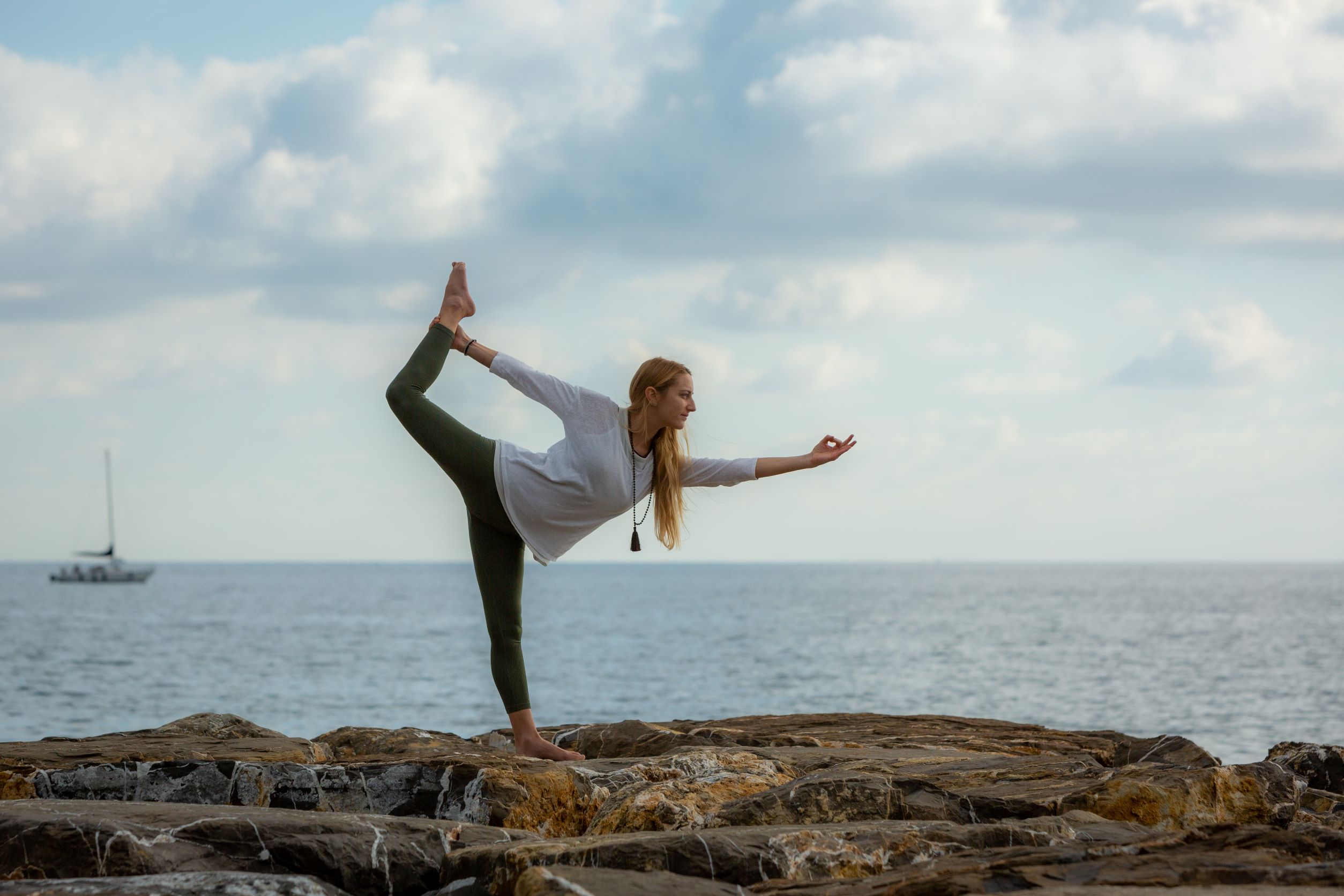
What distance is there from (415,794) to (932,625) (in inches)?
2671

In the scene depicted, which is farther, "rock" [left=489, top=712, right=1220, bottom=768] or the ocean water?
the ocean water

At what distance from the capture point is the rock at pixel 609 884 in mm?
3408

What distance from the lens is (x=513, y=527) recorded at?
258 inches

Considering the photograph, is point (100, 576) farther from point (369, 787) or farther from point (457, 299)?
point (369, 787)

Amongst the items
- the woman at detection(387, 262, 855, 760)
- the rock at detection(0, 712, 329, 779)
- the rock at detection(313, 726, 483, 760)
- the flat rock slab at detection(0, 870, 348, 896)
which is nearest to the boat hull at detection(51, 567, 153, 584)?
the rock at detection(0, 712, 329, 779)

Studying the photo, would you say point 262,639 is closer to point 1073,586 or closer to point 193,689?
point 193,689

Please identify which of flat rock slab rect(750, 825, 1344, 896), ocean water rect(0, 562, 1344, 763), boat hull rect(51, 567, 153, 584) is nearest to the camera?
flat rock slab rect(750, 825, 1344, 896)

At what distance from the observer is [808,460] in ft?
21.5

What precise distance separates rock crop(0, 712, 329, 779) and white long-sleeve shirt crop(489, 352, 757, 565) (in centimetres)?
165

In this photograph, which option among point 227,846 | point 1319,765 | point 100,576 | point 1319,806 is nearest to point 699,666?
point 1319,765

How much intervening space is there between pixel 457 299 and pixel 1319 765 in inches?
205

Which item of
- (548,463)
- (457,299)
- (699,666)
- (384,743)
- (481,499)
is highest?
(457,299)

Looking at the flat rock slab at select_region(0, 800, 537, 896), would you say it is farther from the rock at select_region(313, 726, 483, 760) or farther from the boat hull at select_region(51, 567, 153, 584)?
the boat hull at select_region(51, 567, 153, 584)

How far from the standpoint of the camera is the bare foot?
20.1ft
